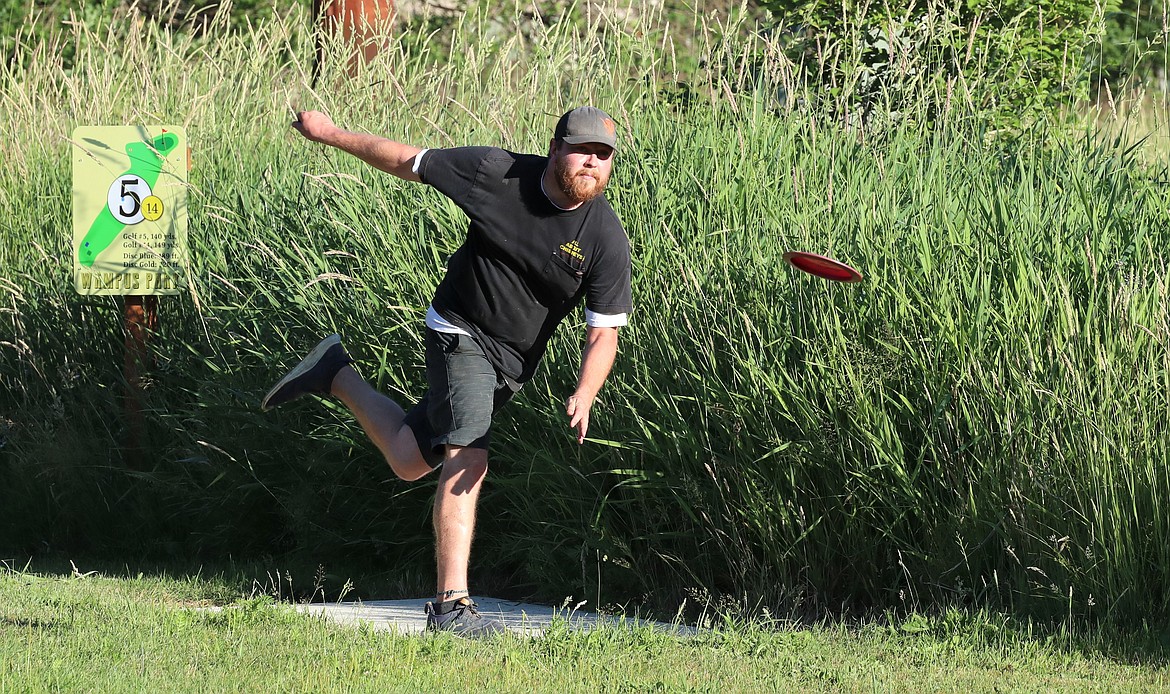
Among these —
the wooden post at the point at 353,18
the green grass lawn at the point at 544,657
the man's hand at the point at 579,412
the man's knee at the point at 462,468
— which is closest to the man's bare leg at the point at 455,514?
the man's knee at the point at 462,468

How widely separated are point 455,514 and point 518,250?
36.1 inches

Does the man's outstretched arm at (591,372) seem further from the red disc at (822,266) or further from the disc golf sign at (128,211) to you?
the disc golf sign at (128,211)

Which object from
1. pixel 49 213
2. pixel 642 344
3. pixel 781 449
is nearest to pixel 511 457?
pixel 642 344

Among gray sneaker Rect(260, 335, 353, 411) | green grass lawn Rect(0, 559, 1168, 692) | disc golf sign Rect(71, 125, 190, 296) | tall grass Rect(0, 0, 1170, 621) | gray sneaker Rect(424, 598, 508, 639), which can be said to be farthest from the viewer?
disc golf sign Rect(71, 125, 190, 296)

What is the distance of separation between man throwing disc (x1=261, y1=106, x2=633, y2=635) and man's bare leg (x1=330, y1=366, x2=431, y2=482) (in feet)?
0.15

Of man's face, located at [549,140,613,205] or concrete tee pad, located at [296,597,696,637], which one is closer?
man's face, located at [549,140,613,205]

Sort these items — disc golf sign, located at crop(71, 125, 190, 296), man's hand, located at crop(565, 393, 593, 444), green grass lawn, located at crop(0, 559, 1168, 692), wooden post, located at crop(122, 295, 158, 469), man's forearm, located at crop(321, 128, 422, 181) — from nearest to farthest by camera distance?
green grass lawn, located at crop(0, 559, 1168, 692)
man's hand, located at crop(565, 393, 593, 444)
man's forearm, located at crop(321, 128, 422, 181)
disc golf sign, located at crop(71, 125, 190, 296)
wooden post, located at crop(122, 295, 158, 469)

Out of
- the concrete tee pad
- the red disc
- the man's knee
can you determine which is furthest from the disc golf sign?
the red disc

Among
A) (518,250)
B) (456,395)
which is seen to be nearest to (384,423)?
(456,395)

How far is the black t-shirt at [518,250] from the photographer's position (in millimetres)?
4844

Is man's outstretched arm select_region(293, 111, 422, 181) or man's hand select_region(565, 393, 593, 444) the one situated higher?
man's outstretched arm select_region(293, 111, 422, 181)

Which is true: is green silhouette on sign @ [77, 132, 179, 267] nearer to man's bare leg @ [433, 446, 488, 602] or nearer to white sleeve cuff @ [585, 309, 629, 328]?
man's bare leg @ [433, 446, 488, 602]

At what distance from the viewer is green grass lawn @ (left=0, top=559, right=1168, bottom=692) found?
13.2ft

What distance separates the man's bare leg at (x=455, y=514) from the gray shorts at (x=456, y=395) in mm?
65
